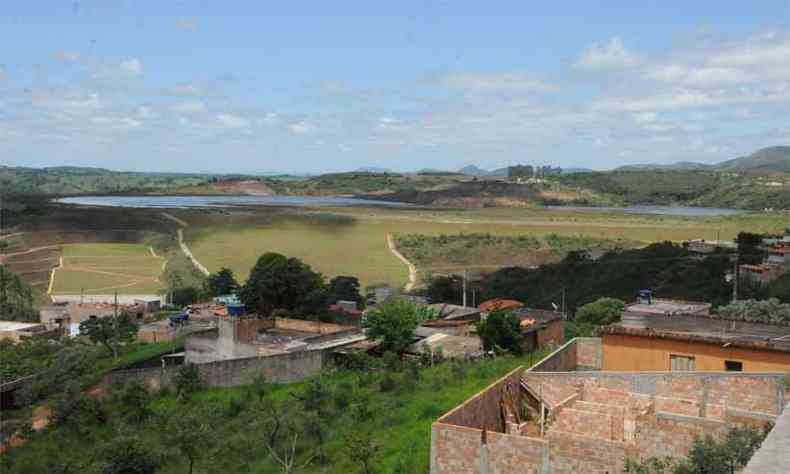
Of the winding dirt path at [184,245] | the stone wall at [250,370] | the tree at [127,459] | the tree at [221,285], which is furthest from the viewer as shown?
the winding dirt path at [184,245]

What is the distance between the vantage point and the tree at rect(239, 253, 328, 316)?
32.4m

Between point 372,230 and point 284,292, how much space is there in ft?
120

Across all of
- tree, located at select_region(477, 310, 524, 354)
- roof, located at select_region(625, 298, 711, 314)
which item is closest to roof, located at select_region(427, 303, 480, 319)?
roof, located at select_region(625, 298, 711, 314)

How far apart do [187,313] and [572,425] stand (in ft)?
86.0

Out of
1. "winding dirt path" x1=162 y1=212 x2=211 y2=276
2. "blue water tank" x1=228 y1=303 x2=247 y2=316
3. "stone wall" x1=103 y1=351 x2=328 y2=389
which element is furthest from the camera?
"winding dirt path" x1=162 y1=212 x2=211 y2=276

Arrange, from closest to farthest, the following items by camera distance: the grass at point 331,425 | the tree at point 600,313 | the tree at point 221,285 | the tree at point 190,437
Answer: the grass at point 331,425 < the tree at point 190,437 < the tree at point 600,313 < the tree at point 221,285

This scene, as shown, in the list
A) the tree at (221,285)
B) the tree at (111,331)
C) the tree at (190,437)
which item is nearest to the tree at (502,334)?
the tree at (190,437)

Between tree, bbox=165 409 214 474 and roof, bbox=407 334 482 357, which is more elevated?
roof, bbox=407 334 482 357

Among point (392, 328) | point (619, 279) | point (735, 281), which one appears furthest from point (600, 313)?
point (619, 279)

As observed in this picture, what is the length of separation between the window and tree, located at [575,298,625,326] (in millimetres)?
13337

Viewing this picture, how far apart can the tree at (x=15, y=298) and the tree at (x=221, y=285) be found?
30.1ft

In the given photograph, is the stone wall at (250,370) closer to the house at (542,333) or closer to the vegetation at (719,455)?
the house at (542,333)

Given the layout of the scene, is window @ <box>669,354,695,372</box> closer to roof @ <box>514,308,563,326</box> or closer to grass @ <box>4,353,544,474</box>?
grass @ <box>4,353,544,474</box>

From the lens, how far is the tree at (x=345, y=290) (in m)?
39.8
